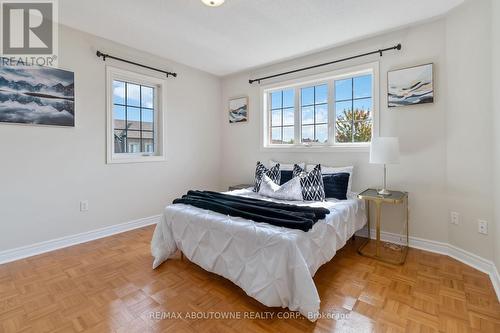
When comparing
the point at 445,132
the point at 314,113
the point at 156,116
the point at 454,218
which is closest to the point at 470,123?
the point at 445,132

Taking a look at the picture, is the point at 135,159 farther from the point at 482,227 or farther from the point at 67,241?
the point at 482,227

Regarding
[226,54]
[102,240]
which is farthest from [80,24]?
[102,240]

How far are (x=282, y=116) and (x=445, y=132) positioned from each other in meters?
2.13

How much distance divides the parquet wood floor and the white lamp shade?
1.03m

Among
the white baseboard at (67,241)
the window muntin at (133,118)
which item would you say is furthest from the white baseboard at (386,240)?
the window muntin at (133,118)

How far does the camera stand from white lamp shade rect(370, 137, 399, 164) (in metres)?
2.55

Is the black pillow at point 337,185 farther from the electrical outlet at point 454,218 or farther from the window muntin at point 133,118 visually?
the window muntin at point 133,118

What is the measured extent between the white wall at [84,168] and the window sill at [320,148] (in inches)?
58.1

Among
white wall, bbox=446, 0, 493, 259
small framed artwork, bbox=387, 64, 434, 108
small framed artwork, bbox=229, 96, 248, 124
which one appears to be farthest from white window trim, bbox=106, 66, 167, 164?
white wall, bbox=446, 0, 493, 259

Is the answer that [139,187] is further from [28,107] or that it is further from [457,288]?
[457,288]

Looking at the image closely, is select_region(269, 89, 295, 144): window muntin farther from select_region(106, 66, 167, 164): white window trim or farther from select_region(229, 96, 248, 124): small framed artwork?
select_region(106, 66, 167, 164): white window trim

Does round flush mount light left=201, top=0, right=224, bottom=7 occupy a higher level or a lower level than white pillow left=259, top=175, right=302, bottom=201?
higher

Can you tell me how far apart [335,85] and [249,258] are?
2666 millimetres

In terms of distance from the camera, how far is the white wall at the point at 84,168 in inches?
101
